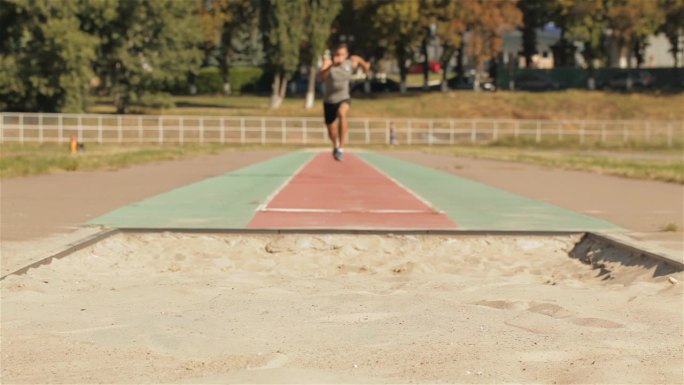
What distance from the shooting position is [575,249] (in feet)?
36.7

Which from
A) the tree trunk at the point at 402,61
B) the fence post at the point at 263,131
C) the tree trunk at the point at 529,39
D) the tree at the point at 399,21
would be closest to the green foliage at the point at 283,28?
the fence post at the point at 263,131

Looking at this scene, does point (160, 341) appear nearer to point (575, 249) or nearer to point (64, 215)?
point (575, 249)

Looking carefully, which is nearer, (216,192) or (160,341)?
(160,341)

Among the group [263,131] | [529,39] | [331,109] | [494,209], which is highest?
[529,39]

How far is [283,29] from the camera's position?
2670 inches

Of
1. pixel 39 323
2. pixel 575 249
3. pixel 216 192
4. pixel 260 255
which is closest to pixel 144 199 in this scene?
pixel 216 192

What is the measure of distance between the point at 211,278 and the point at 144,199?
7.95 m

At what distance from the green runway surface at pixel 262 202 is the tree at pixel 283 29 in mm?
46503

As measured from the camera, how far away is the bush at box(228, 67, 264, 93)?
96.9 m

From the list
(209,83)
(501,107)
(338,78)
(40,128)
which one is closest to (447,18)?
(501,107)

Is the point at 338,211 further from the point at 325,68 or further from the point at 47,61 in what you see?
the point at 47,61

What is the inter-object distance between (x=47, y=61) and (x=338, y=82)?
46503 mm

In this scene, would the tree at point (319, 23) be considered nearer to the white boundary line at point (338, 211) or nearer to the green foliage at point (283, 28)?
the green foliage at point (283, 28)

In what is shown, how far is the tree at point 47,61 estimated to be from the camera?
58.2 metres
